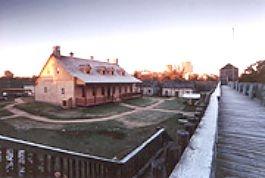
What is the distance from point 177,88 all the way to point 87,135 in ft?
135

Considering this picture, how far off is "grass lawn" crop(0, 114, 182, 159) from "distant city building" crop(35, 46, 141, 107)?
28.6ft

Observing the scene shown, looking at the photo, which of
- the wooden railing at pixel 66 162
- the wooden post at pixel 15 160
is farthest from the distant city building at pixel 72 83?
the wooden railing at pixel 66 162

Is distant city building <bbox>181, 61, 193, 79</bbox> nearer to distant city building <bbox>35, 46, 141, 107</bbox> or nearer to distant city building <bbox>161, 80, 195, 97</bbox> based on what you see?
distant city building <bbox>161, 80, 195, 97</bbox>

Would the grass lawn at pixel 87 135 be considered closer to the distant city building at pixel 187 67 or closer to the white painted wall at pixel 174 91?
the white painted wall at pixel 174 91

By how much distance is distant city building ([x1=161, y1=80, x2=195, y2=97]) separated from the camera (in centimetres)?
5279

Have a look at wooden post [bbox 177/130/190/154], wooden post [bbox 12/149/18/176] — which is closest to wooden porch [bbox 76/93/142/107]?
wooden post [bbox 12/149/18/176]

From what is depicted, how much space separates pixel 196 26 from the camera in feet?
72.6

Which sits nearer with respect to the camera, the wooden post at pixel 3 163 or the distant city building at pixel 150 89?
the wooden post at pixel 3 163

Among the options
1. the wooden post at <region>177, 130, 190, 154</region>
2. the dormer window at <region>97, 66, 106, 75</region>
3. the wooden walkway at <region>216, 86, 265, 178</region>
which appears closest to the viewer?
the wooden post at <region>177, 130, 190, 154</region>

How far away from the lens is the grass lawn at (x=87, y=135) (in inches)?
492

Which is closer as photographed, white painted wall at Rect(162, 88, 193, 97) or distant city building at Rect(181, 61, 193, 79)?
white painted wall at Rect(162, 88, 193, 97)

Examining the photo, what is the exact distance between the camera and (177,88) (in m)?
53.4

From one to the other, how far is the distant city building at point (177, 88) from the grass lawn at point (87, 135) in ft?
112

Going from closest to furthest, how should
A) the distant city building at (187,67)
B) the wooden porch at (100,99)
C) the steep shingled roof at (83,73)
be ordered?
the wooden porch at (100,99) → the steep shingled roof at (83,73) → the distant city building at (187,67)
